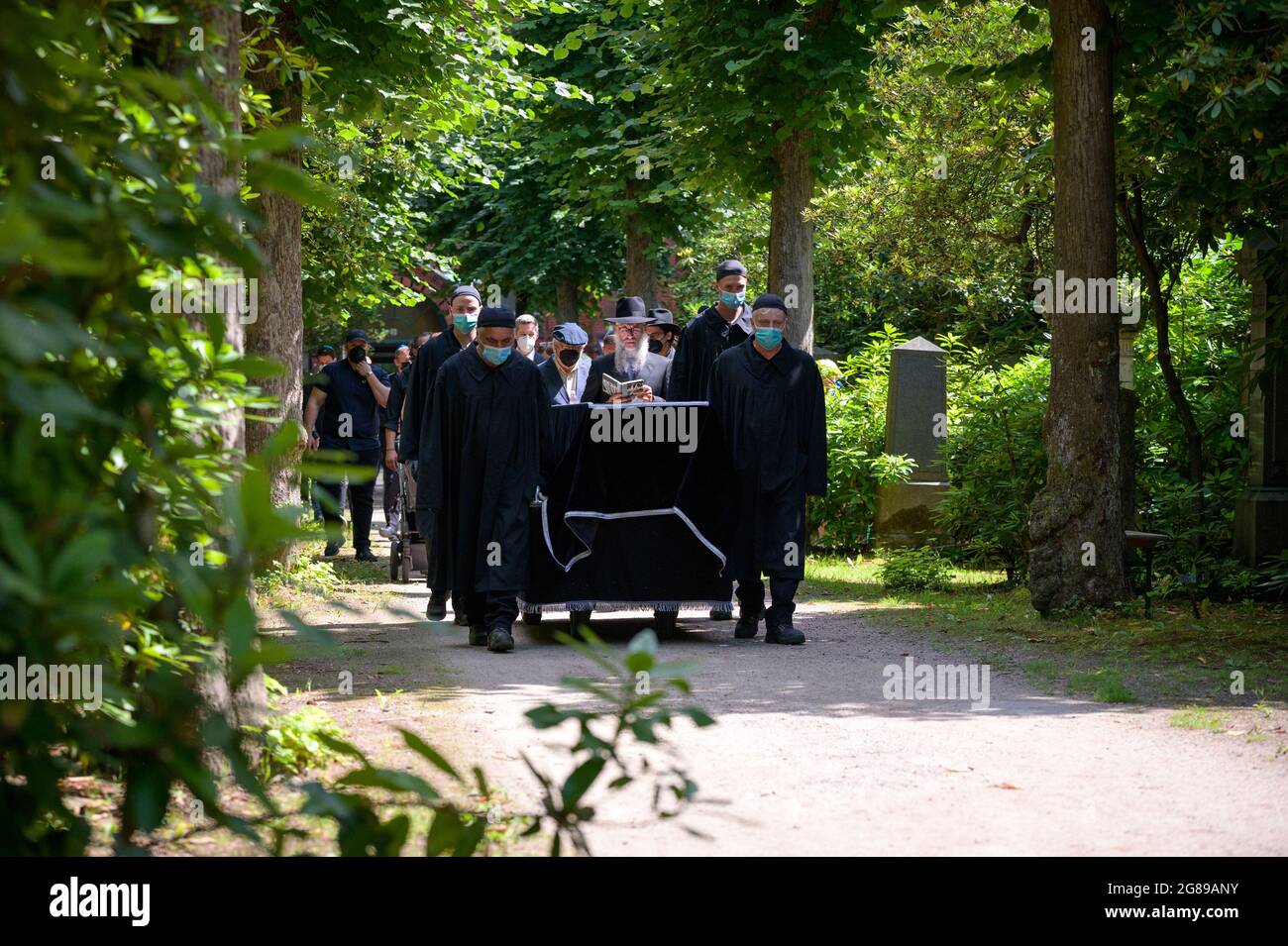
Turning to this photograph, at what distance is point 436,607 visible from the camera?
40.7ft

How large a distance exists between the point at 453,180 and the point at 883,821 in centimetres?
2000

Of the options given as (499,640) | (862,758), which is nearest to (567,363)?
(499,640)

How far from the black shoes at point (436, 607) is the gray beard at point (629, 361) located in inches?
103

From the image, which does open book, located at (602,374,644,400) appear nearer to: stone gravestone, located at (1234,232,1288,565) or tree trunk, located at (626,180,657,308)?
stone gravestone, located at (1234,232,1288,565)

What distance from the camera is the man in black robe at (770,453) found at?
37.6 ft

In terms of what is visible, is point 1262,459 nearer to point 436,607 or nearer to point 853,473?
point 853,473

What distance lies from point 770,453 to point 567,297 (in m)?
24.8

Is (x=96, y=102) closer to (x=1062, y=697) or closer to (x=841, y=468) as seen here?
(x=1062, y=697)

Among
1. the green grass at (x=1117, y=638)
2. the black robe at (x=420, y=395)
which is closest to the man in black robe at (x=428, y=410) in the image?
the black robe at (x=420, y=395)

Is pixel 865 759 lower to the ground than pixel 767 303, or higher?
lower

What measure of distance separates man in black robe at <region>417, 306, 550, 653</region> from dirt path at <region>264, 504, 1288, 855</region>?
0.59m

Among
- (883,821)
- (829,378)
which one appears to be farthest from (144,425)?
(829,378)

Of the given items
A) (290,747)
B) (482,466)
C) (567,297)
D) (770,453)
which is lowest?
(290,747)

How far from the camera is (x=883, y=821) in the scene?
5.77 m
